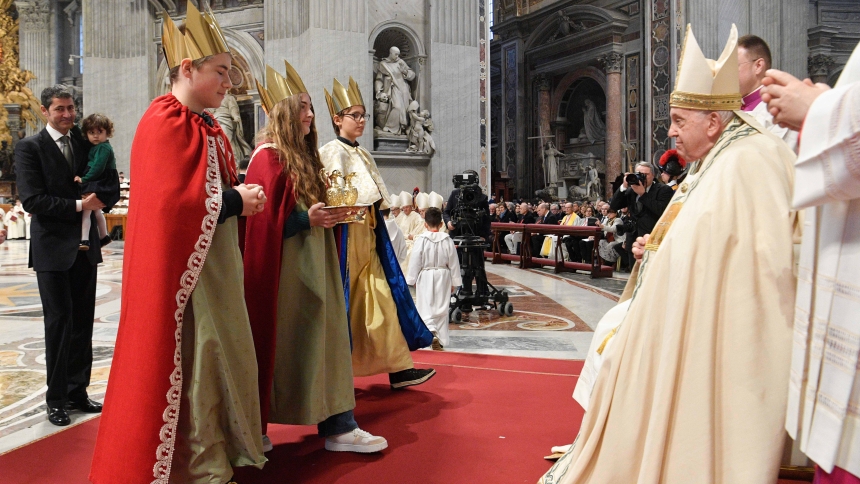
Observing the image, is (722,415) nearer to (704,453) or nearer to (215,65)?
(704,453)

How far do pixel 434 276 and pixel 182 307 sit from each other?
150 inches

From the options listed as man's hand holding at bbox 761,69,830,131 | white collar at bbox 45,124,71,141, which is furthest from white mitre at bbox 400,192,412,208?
man's hand holding at bbox 761,69,830,131

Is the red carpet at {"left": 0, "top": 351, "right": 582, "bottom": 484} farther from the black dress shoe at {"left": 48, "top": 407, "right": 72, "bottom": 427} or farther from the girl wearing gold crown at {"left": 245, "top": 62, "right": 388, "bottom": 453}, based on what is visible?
the girl wearing gold crown at {"left": 245, "top": 62, "right": 388, "bottom": 453}

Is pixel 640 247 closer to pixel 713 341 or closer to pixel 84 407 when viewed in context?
pixel 713 341

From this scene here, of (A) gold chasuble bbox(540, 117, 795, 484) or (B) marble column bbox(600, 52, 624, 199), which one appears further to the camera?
(B) marble column bbox(600, 52, 624, 199)

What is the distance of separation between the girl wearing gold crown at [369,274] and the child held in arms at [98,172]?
113 centimetres

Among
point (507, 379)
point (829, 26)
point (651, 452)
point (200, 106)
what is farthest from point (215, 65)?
point (829, 26)

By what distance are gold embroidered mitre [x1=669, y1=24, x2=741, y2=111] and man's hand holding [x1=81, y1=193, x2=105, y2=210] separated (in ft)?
9.39

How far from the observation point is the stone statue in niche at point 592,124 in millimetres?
23016

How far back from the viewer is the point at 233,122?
1619 cm

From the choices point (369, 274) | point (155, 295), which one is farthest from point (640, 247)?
point (369, 274)

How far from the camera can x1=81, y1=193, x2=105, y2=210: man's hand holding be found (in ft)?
12.1

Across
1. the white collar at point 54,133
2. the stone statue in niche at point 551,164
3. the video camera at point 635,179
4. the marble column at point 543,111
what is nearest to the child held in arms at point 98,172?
the white collar at point 54,133

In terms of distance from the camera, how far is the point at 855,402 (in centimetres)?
153
